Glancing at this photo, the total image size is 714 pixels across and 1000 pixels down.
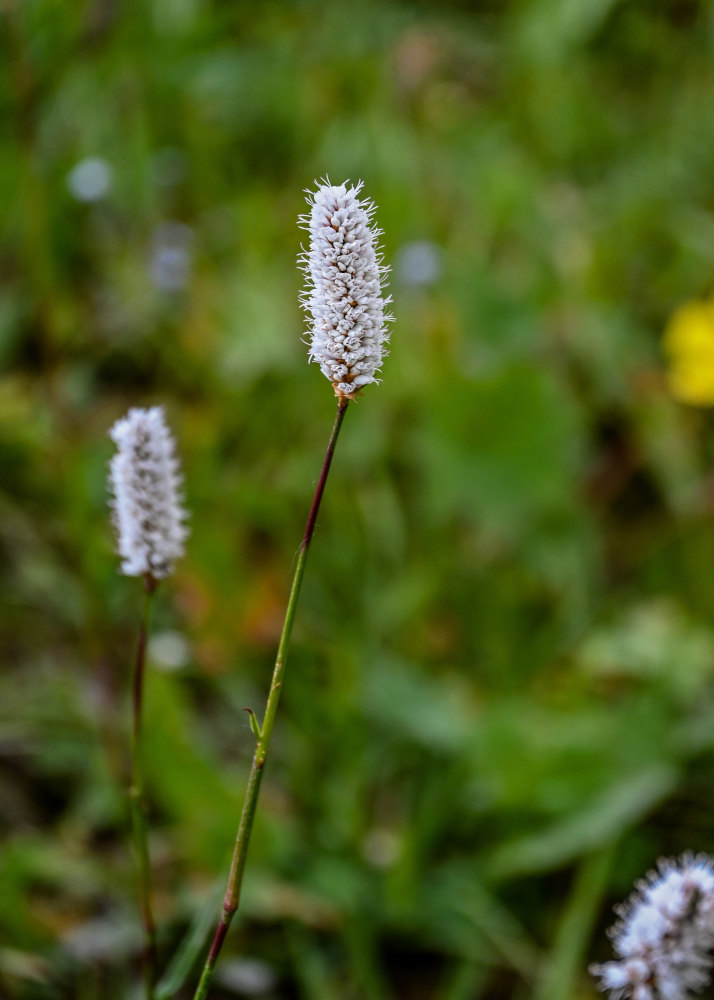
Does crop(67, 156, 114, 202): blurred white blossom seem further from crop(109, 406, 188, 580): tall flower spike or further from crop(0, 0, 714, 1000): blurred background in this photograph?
crop(109, 406, 188, 580): tall flower spike

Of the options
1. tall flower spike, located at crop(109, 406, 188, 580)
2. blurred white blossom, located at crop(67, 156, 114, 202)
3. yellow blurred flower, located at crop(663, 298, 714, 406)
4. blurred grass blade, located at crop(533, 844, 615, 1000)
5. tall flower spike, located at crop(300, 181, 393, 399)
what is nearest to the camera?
tall flower spike, located at crop(300, 181, 393, 399)

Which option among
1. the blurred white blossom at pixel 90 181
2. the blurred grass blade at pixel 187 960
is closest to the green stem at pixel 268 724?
the blurred grass blade at pixel 187 960

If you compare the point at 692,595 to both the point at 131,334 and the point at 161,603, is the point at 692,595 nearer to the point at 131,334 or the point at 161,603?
the point at 161,603

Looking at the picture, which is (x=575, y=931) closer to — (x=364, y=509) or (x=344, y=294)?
(x=364, y=509)

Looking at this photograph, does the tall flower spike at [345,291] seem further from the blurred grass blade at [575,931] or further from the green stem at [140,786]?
the blurred grass blade at [575,931]

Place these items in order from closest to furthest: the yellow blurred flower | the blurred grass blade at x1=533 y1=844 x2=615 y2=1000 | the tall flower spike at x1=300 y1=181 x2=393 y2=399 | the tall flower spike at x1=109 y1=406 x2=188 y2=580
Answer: the tall flower spike at x1=300 y1=181 x2=393 y2=399 < the tall flower spike at x1=109 y1=406 x2=188 y2=580 < the blurred grass blade at x1=533 y1=844 x2=615 y2=1000 < the yellow blurred flower

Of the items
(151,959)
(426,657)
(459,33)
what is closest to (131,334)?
(426,657)

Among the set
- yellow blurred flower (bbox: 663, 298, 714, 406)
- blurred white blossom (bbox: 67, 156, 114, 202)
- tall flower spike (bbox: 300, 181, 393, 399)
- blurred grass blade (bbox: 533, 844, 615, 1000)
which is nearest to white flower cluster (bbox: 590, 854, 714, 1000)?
tall flower spike (bbox: 300, 181, 393, 399)
